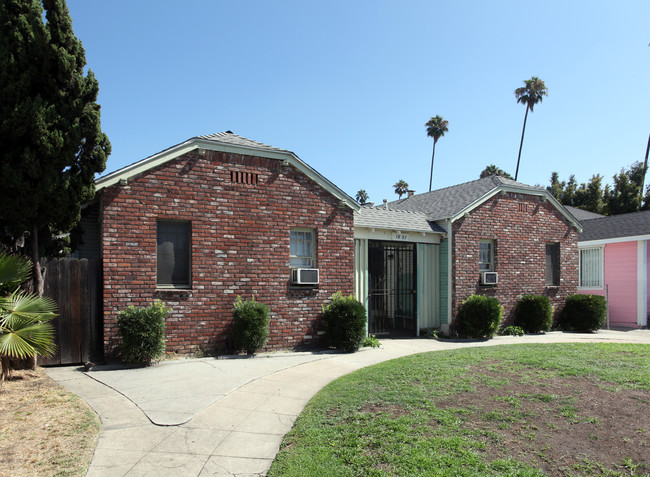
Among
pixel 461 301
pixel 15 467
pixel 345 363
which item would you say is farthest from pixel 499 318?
pixel 15 467

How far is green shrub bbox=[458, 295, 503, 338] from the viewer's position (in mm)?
13086

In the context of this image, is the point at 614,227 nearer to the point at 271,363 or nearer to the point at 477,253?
the point at 477,253

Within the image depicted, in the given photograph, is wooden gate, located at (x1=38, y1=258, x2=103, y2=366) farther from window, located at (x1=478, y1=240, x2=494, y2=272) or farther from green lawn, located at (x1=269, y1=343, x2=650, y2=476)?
window, located at (x1=478, y1=240, x2=494, y2=272)

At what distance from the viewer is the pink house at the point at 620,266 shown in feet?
55.6

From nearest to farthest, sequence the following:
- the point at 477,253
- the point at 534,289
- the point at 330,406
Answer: the point at 330,406 → the point at 477,253 → the point at 534,289

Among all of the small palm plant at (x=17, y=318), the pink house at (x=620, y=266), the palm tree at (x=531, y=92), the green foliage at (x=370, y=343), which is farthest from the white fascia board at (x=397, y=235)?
the palm tree at (x=531, y=92)

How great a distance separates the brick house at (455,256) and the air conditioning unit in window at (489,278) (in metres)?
0.03

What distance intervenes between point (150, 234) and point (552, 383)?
7.60 m

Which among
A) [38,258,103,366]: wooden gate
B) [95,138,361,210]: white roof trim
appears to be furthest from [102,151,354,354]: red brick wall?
[38,258,103,366]: wooden gate

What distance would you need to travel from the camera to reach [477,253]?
14367 mm

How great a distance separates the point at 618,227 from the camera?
18.7m

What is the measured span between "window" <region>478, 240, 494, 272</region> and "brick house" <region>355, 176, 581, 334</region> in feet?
0.10

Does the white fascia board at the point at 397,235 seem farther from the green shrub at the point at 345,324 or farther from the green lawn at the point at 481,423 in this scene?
the green lawn at the point at 481,423

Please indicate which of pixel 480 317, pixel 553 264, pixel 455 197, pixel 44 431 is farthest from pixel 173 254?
pixel 553 264
